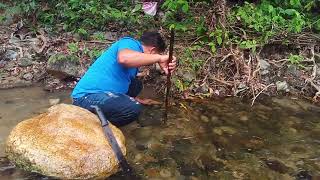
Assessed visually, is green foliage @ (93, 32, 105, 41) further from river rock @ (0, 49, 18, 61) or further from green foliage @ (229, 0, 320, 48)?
green foliage @ (229, 0, 320, 48)

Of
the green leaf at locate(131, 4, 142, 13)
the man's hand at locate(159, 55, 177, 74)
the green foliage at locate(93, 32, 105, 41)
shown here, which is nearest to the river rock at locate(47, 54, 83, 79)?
the green foliage at locate(93, 32, 105, 41)

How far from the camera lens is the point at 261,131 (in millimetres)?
5203

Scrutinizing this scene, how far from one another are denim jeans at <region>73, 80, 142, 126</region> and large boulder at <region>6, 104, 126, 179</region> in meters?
0.30

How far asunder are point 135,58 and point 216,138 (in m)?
1.33

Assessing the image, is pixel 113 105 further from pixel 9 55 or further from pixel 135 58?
pixel 9 55

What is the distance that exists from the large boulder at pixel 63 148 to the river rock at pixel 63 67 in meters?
2.20

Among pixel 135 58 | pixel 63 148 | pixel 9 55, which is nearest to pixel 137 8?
pixel 9 55

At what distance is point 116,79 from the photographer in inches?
188

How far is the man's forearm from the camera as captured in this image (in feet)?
14.6

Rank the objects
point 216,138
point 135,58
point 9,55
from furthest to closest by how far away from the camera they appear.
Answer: point 9,55
point 216,138
point 135,58

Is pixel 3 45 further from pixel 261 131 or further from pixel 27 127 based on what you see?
pixel 261 131

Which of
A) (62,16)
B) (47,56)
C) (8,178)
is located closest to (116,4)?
(62,16)

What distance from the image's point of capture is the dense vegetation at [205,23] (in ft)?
21.5

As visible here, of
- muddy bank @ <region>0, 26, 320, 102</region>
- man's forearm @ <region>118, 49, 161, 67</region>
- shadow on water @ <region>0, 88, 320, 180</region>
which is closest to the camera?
shadow on water @ <region>0, 88, 320, 180</region>
